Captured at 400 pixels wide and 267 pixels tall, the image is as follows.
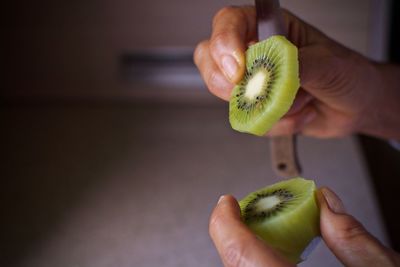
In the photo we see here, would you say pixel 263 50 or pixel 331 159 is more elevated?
pixel 263 50

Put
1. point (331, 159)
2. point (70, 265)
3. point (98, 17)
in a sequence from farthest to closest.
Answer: point (98, 17) < point (331, 159) < point (70, 265)

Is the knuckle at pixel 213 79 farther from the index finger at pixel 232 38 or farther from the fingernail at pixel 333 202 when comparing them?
the fingernail at pixel 333 202

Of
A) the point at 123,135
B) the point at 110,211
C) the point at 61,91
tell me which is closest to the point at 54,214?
the point at 110,211

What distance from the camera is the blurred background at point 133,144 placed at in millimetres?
889

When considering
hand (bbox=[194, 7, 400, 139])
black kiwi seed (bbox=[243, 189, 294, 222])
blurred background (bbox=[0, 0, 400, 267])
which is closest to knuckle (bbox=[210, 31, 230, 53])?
hand (bbox=[194, 7, 400, 139])

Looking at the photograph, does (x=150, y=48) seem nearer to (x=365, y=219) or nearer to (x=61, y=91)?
(x=61, y=91)

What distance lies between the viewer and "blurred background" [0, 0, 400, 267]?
89cm

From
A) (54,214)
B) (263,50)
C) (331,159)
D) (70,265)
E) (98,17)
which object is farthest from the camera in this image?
(98,17)

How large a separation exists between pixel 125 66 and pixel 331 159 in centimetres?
51

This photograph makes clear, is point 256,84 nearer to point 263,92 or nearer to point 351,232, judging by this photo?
point 263,92

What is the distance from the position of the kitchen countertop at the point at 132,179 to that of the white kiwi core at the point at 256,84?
0.94 feet

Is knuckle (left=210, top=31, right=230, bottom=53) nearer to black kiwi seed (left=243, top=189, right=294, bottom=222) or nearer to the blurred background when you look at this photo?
black kiwi seed (left=243, top=189, right=294, bottom=222)

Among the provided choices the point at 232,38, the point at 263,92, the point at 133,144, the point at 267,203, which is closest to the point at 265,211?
the point at 267,203

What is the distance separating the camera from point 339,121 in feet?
3.19
